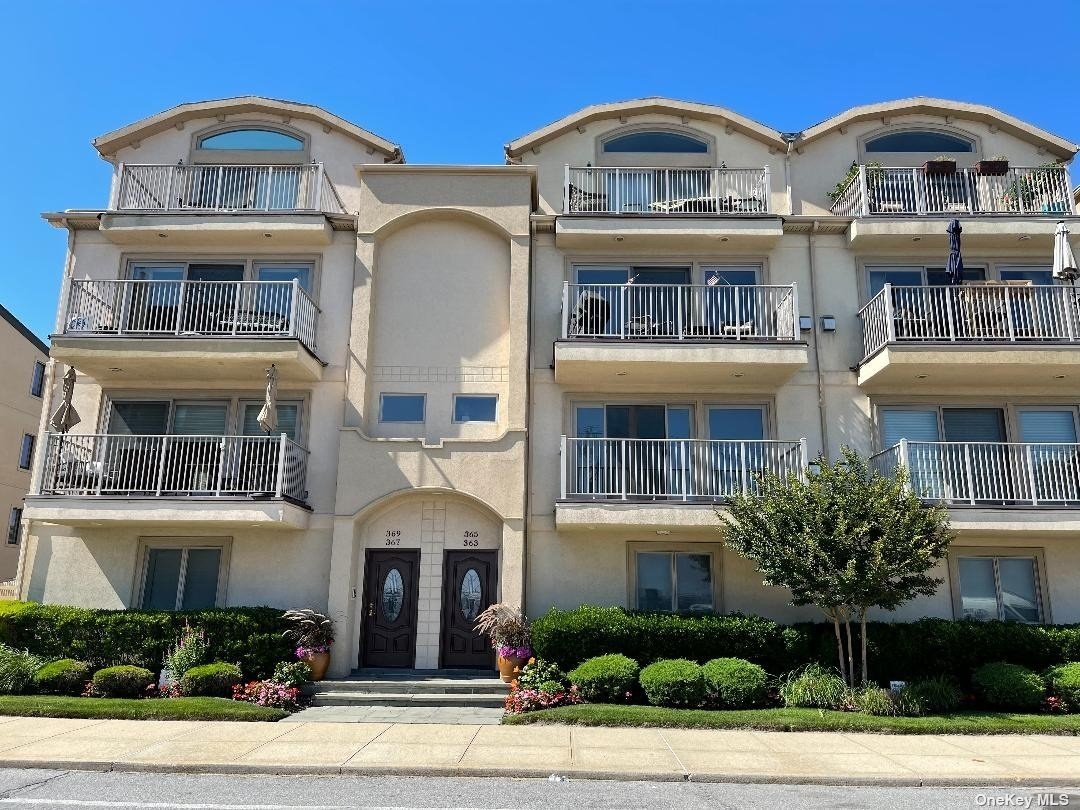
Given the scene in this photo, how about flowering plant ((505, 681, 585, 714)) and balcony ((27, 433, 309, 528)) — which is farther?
balcony ((27, 433, 309, 528))

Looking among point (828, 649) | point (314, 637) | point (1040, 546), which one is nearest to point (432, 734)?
point (314, 637)

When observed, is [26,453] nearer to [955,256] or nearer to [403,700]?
[403,700]

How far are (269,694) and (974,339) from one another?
14024 mm

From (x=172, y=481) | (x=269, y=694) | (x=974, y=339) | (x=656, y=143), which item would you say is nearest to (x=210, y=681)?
(x=269, y=694)

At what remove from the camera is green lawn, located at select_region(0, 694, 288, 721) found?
11.7 metres

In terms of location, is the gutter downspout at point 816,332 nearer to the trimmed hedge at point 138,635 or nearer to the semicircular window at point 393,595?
the semicircular window at point 393,595

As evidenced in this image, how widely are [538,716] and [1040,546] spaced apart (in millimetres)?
10377

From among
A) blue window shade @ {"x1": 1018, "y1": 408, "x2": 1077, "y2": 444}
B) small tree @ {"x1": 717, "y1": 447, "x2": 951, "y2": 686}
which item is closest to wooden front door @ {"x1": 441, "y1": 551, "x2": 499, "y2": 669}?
small tree @ {"x1": 717, "y1": 447, "x2": 951, "y2": 686}

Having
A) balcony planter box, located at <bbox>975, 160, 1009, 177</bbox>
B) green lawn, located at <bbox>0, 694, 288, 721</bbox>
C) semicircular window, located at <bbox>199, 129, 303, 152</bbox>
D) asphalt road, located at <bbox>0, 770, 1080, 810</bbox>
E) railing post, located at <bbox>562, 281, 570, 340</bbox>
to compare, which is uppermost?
semicircular window, located at <bbox>199, 129, 303, 152</bbox>

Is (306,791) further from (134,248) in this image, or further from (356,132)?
(356,132)

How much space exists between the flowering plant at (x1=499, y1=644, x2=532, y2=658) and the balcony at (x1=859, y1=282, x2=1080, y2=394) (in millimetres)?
8451

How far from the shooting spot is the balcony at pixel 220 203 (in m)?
16.5

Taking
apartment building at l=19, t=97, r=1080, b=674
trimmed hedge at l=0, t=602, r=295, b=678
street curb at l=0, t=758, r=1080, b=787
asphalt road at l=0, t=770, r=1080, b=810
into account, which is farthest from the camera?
apartment building at l=19, t=97, r=1080, b=674

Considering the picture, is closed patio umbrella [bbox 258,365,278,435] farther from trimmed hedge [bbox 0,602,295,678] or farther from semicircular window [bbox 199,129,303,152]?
semicircular window [bbox 199,129,303,152]
